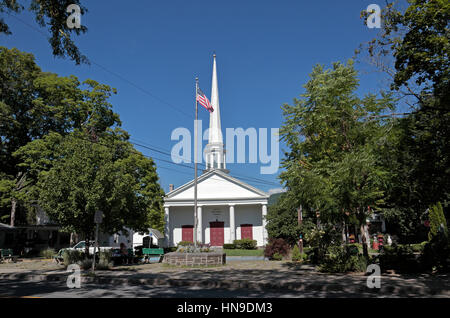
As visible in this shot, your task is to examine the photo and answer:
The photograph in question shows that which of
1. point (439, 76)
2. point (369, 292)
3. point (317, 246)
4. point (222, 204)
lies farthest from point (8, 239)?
point (439, 76)

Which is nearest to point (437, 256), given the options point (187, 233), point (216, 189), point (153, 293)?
point (153, 293)

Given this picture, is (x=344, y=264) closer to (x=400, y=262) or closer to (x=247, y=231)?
(x=400, y=262)

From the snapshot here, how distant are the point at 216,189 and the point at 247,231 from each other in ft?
19.6

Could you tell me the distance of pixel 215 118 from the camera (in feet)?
156

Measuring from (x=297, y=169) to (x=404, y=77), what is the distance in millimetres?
5552

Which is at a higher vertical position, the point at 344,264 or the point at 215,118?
the point at 215,118

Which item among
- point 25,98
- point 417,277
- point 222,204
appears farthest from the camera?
point 222,204

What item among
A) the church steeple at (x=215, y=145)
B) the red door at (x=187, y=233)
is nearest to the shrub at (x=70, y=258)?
the red door at (x=187, y=233)

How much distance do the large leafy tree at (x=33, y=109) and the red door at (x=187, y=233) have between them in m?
15.4

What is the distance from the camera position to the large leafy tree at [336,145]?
44.3ft

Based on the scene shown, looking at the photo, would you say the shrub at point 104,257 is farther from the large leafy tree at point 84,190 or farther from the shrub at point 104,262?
Answer: the large leafy tree at point 84,190

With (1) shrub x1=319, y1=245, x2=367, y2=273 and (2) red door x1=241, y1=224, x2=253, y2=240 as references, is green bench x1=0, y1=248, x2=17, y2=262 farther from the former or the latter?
(2) red door x1=241, y1=224, x2=253, y2=240

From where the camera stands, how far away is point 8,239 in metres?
33.9
